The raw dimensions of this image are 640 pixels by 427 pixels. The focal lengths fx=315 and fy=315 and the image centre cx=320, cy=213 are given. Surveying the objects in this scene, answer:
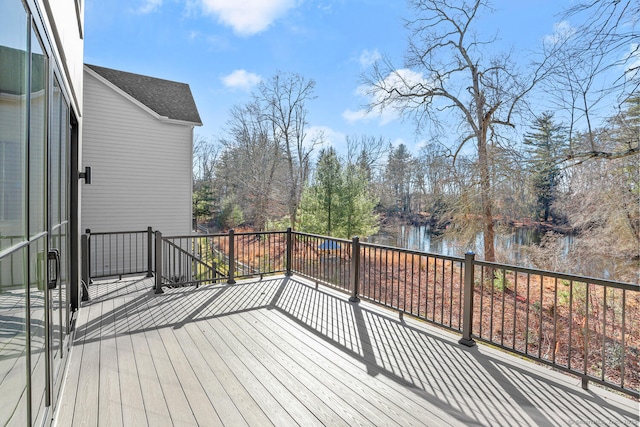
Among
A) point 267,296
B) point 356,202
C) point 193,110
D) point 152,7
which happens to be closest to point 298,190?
point 356,202

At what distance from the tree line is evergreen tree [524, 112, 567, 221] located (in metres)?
0.04

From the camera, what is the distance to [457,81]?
36.9 feet

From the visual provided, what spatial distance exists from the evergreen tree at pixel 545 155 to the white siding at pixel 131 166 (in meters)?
9.31

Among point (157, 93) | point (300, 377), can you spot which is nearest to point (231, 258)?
point (300, 377)

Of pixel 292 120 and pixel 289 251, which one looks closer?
pixel 289 251

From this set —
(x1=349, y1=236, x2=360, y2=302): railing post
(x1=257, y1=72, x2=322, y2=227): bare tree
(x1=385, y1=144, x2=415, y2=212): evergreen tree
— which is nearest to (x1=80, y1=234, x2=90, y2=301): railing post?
(x1=349, y1=236, x2=360, y2=302): railing post

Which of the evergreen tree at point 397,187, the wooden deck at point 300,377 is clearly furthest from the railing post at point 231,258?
→ the evergreen tree at point 397,187

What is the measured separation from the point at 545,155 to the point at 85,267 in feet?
33.2

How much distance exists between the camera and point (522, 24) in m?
9.28

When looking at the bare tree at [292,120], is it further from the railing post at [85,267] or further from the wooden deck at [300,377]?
the wooden deck at [300,377]

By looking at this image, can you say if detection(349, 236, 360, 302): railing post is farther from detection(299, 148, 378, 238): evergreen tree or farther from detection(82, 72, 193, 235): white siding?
detection(299, 148, 378, 238): evergreen tree

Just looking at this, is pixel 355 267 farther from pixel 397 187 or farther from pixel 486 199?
pixel 397 187

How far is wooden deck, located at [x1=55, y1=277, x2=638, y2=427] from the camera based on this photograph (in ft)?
6.91

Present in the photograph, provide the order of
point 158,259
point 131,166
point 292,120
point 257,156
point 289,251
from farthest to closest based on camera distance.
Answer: point 257,156 → point 292,120 → point 131,166 → point 289,251 → point 158,259
